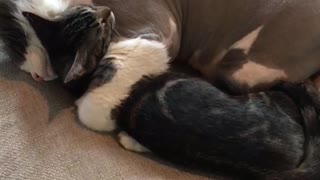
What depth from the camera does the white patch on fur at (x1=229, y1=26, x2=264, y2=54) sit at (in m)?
1.42

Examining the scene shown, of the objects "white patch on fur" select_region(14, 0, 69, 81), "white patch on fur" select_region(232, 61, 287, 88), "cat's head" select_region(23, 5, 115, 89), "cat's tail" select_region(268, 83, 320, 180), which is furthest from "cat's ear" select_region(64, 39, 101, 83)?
"cat's tail" select_region(268, 83, 320, 180)

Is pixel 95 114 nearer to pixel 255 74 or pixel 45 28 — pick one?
pixel 45 28

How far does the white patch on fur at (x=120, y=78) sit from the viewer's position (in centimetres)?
131

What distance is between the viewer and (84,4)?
1381 mm

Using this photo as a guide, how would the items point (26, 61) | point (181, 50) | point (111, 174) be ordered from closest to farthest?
point (111, 174)
point (26, 61)
point (181, 50)

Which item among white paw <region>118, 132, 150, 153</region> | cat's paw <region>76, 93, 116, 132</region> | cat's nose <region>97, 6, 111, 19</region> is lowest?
white paw <region>118, 132, 150, 153</region>

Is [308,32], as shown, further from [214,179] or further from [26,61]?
[26,61]

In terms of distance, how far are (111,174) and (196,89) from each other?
0.30 m

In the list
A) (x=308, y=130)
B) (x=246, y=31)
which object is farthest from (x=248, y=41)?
(x=308, y=130)

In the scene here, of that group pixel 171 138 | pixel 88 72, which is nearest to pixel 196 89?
pixel 171 138

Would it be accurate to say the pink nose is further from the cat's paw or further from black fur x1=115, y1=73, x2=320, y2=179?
black fur x1=115, y1=73, x2=320, y2=179

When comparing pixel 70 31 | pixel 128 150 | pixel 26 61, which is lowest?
pixel 128 150

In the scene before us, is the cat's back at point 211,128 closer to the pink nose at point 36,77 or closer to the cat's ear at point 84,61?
the cat's ear at point 84,61

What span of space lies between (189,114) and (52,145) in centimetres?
35
